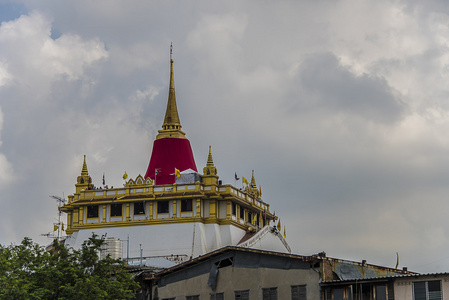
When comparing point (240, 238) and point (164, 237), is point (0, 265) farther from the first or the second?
point (240, 238)

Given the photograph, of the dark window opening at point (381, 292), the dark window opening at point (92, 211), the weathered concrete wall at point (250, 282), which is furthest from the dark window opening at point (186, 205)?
the dark window opening at point (381, 292)

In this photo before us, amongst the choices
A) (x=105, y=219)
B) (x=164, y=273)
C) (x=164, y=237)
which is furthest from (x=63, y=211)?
(x=164, y=273)

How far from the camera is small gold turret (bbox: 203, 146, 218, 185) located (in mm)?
120500

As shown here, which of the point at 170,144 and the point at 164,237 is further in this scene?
the point at 170,144

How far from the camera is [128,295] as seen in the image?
86.1m

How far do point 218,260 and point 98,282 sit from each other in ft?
34.1

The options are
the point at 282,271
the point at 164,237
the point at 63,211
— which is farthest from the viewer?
the point at 63,211

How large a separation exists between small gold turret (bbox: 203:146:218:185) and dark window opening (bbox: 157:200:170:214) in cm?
546

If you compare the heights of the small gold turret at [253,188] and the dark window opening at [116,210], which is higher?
the small gold turret at [253,188]

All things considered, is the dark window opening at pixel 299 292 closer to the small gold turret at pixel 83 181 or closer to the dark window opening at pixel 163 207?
the dark window opening at pixel 163 207

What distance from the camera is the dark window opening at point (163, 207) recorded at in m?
119

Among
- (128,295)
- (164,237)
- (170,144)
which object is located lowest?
(128,295)

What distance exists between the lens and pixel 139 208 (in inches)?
4732

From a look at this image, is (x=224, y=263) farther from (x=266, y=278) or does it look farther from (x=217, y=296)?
(x=266, y=278)
